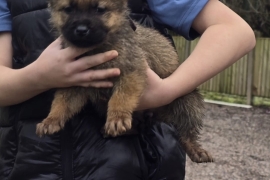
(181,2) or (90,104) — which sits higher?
(181,2)

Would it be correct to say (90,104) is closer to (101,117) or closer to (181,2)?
(101,117)

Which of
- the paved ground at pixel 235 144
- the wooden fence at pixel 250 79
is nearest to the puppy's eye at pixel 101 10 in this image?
the paved ground at pixel 235 144

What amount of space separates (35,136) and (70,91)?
0.94 ft

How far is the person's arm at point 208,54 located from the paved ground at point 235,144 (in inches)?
156

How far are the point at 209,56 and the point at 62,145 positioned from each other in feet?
2.68

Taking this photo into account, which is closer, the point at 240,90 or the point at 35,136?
the point at 35,136

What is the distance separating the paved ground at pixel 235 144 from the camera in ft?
21.5

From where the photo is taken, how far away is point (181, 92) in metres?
2.59

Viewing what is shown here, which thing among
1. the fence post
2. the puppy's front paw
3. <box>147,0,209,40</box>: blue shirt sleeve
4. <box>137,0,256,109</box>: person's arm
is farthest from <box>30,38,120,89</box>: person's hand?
the fence post

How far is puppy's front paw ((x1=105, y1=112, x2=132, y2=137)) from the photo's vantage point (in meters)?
2.35

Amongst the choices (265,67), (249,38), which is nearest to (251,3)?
(265,67)

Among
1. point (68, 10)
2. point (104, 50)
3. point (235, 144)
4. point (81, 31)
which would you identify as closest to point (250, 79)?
point (235, 144)

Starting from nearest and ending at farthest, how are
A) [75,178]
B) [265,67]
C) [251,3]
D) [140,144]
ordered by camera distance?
1. [75,178]
2. [140,144]
3. [265,67]
4. [251,3]

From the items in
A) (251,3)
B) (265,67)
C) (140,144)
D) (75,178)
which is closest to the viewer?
(75,178)
